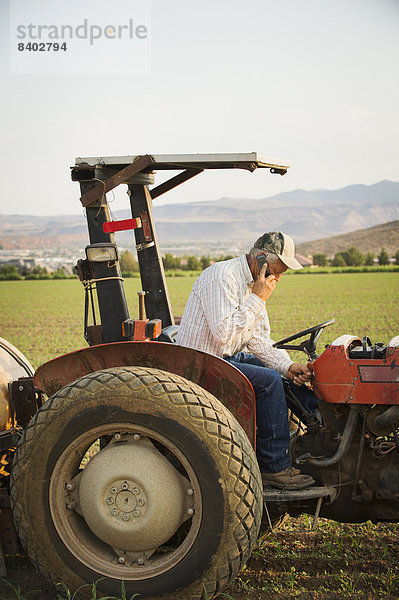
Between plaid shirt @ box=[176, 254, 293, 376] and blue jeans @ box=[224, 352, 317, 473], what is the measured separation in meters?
0.24

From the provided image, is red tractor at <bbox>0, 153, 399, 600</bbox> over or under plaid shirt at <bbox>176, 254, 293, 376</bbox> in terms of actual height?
under

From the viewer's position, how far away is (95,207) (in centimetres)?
328

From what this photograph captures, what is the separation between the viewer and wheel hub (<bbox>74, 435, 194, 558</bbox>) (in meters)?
2.70

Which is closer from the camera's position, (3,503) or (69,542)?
(69,542)

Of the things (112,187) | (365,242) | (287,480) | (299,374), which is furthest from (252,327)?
(365,242)

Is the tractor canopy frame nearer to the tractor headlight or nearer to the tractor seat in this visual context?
the tractor headlight

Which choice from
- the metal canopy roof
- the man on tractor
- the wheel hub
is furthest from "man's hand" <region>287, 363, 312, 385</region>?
the metal canopy roof

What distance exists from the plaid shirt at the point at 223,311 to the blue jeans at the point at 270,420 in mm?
244

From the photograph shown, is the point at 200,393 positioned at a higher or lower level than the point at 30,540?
higher

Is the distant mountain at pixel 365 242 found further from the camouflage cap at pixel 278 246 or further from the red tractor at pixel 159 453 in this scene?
the red tractor at pixel 159 453

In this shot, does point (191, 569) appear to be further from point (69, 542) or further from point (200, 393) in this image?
point (200, 393)

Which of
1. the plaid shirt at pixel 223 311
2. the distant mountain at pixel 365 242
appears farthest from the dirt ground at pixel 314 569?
the distant mountain at pixel 365 242

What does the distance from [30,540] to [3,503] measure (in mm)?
449

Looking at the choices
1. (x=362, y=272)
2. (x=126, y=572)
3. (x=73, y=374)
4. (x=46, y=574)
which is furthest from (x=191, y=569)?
(x=362, y=272)
